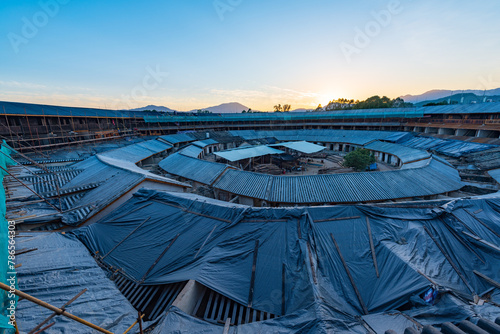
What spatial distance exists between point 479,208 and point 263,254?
1166cm

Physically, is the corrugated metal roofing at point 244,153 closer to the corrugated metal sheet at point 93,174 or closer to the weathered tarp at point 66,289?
the corrugated metal sheet at point 93,174

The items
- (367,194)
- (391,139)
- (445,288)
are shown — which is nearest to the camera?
(445,288)

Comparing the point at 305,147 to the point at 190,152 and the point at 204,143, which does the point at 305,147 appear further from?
the point at 204,143

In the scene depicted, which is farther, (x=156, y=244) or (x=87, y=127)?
(x=87, y=127)

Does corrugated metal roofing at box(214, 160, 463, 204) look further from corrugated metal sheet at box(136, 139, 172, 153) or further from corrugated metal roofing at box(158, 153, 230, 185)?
corrugated metal sheet at box(136, 139, 172, 153)

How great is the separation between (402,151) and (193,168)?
31.9 metres

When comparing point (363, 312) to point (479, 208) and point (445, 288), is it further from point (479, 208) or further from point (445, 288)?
point (479, 208)

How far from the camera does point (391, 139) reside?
3897 centimetres

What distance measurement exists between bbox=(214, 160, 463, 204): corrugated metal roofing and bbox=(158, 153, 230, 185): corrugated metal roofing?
2.29 m

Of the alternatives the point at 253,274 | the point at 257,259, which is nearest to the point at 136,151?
the point at 257,259

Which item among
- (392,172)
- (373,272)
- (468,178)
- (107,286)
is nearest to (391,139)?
(468,178)

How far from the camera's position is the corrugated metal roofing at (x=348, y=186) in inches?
601

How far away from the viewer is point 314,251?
25.5 ft

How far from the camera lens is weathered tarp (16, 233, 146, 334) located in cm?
449
